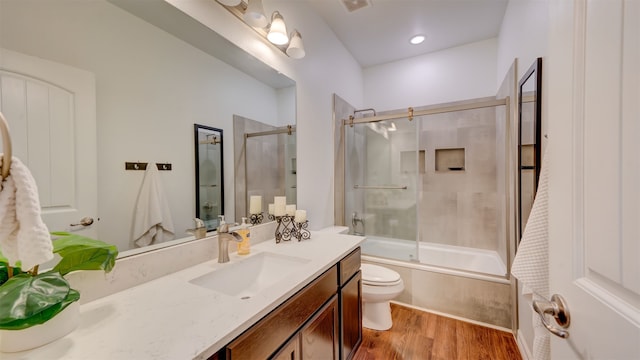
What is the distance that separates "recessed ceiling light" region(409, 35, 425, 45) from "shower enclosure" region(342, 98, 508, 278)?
0.77 meters

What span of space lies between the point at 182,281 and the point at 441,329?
199 centimetres

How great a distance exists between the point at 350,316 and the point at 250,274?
0.72 m

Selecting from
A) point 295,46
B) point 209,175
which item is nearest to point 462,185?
point 295,46

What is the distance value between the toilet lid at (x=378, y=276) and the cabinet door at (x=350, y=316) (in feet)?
0.96

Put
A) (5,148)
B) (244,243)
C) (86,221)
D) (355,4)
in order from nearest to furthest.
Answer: (5,148), (86,221), (244,243), (355,4)

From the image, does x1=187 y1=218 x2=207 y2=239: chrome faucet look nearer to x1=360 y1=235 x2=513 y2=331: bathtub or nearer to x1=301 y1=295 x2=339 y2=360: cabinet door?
x1=301 y1=295 x2=339 y2=360: cabinet door

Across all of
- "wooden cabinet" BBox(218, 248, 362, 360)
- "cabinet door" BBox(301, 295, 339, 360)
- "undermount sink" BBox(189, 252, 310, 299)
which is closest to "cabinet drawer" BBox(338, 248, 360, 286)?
"wooden cabinet" BBox(218, 248, 362, 360)

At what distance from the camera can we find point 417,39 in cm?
264

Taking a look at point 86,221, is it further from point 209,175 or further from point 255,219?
point 255,219

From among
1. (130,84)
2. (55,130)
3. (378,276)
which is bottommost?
(378,276)

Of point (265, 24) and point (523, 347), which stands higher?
point (265, 24)

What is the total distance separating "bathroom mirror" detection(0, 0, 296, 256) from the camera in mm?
769

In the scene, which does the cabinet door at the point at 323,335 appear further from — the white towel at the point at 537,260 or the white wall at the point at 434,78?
the white wall at the point at 434,78

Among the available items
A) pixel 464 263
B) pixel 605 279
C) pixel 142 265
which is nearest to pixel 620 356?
pixel 605 279
